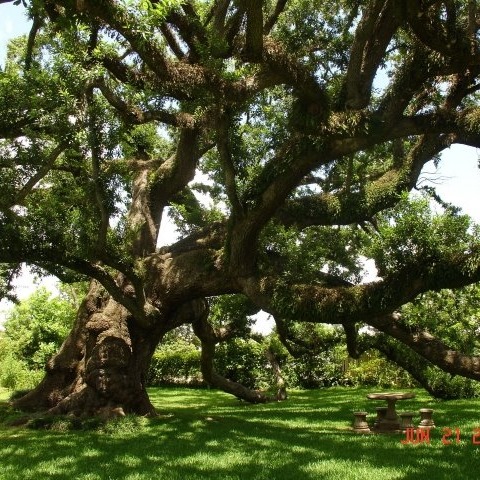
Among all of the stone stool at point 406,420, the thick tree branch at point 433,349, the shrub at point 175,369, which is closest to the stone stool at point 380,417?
the stone stool at point 406,420

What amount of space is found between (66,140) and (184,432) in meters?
5.43

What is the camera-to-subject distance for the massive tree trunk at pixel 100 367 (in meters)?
10.5

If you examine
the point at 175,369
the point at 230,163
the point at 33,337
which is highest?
the point at 230,163

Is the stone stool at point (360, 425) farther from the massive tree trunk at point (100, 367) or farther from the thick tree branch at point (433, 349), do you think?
the massive tree trunk at point (100, 367)

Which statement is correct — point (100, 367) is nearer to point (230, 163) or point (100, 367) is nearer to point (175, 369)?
point (230, 163)

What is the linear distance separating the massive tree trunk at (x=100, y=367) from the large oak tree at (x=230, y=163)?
0.14 ft

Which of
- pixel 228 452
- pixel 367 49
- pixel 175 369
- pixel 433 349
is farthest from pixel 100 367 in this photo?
pixel 175 369

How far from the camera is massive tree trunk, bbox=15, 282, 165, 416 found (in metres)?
10.5

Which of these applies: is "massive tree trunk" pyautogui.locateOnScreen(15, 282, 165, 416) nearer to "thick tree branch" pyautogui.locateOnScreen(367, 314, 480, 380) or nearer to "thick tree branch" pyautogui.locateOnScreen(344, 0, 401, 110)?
"thick tree branch" pyautogui.locateOnScreen(367, 314, 480, 380)

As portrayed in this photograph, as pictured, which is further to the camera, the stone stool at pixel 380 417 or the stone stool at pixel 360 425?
the stone stool at pixel 380 417

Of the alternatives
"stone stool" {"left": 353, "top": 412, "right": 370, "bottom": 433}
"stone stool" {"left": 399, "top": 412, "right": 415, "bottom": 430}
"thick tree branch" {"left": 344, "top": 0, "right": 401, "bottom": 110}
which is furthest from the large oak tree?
"stone stool" {"left": 353, "top": 412, "right": 370, "bottom": 433}

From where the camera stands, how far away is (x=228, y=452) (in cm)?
753

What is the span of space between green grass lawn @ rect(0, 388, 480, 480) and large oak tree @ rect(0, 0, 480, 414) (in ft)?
4.80

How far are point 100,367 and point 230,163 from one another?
5.01 m
